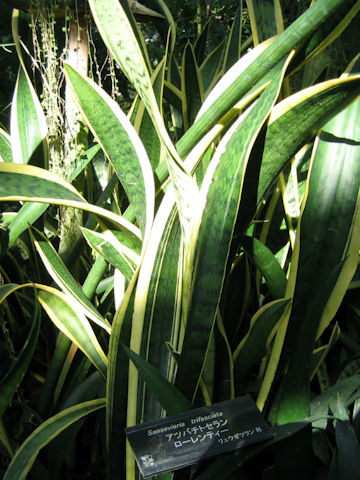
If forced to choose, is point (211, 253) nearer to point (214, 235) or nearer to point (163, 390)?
point (214, 235)

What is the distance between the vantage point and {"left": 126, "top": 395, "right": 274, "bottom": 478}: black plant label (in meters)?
0.54

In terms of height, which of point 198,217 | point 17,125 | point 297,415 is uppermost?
point 17,125

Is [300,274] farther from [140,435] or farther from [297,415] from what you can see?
[140,435]

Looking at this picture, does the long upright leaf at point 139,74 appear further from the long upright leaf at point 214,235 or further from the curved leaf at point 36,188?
the curved leaf at point 36,188

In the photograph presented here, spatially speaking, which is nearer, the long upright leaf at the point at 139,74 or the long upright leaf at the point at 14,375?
the long upright leaf at the point at 139,74

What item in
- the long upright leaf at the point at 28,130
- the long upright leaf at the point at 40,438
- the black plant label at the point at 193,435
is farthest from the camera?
the long upright leaf at the point at 28,130

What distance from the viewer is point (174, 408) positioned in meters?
0.58

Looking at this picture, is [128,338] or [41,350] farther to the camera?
[41,350]

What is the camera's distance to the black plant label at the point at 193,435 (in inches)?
21.1

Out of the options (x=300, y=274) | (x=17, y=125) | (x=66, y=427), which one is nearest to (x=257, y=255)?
(x=300, y=274)

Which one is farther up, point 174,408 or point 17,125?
point 17,125

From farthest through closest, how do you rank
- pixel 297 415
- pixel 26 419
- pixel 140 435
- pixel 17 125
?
pixel 17 125, pixel 26 419, pixel 297 415, pixel 140 435

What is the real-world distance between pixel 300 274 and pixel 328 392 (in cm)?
18

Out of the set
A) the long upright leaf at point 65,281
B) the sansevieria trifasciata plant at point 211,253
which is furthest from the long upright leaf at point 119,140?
the long upright leaf at point 65,281
